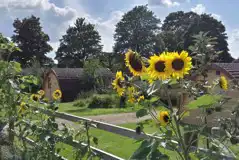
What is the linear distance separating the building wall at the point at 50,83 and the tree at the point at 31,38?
76.1 feet

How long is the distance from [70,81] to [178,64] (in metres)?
27.8

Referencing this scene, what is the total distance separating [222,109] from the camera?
1.81m

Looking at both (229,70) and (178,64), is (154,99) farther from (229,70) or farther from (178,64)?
(229,70)

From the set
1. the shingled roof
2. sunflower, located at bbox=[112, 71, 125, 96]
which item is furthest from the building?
sunflower, located at bbox=[112, 71, 125, 96]

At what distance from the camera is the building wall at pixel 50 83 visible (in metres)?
28.7

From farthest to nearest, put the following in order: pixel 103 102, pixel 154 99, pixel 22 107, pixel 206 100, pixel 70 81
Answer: pixel 70 81
pixel 103 102
pixel 22 107
pixel 154 99
pixel 206 100

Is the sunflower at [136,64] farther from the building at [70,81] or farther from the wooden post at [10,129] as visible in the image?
the building at [70,81]

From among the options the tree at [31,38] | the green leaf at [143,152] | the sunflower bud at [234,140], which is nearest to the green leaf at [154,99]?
the green leaf at [143,152]

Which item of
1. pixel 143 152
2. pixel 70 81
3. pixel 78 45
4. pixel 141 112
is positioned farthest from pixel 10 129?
pixel 78 45

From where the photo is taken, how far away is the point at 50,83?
29344 millimetres

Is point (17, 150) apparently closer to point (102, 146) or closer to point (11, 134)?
point (11, 134)

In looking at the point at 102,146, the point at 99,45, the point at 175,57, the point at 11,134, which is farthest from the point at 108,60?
the point at 175,57

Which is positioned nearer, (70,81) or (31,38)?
(70,81)

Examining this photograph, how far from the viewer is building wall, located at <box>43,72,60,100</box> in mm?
28719
